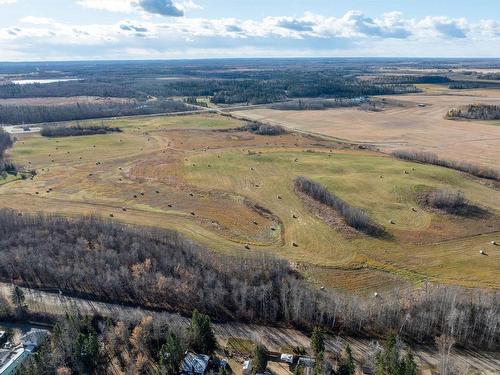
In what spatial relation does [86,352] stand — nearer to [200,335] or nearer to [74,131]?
[200,335]

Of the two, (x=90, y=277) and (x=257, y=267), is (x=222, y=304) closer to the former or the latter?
(x=257, y=267)

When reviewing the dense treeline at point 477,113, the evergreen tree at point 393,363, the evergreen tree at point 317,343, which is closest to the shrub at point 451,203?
the evergreen tree at point 393,363

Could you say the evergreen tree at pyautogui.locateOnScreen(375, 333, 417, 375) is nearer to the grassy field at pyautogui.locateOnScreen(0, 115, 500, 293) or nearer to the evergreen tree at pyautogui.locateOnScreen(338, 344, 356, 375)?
the evergreen tree at pyautogui.locateOnScreen(338, 344, 356, 375)

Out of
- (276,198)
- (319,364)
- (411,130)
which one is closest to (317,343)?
(319,364)

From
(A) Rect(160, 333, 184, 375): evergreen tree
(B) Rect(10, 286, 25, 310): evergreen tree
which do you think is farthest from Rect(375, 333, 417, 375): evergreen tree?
(B) Rect(10, 286, 25, 310): evergreen tree

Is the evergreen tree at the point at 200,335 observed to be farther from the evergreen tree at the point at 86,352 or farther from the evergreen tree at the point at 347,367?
the evergreen tree at the point at 347,367
